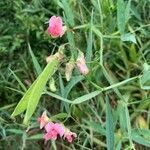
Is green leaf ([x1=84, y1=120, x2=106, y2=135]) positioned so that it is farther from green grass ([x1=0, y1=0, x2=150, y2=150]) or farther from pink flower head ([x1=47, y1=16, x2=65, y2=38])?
pink flower head ([x1=47, y1=16, x2=65, y2=38])

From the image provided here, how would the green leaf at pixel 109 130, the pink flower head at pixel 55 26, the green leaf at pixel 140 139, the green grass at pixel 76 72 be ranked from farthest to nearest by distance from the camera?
the green grass at pixel 76 72
the green leaf at pixel 140 139
the pink flower head at pixel 55 26
the green leaf at pixel 109 130

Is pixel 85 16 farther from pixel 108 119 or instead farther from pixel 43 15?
pixel 108 119

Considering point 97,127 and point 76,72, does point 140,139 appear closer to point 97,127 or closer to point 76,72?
point 97,127

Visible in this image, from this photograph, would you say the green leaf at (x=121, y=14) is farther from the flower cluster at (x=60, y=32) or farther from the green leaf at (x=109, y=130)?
the green leaf at (x=109, y=130)

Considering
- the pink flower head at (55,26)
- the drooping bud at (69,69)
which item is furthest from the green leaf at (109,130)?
the pink flower head at (55,26)

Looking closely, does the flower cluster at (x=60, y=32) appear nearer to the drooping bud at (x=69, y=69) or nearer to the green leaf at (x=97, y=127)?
the drooping bud at (x=69, y=69)

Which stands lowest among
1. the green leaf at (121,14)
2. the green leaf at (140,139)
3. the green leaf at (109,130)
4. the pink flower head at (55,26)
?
the green leaf at (140,139)

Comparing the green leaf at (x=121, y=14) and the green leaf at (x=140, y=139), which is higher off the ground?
the green leaf at (x=121, y=14)

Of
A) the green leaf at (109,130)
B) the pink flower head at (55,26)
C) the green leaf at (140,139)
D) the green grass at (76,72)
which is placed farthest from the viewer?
the green grass at (76,72)

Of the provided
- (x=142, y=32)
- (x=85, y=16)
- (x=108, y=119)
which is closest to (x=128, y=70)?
(x=142, y=32)

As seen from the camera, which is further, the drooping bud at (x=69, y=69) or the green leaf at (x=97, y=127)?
the green leaf at (x=97, y=127)
